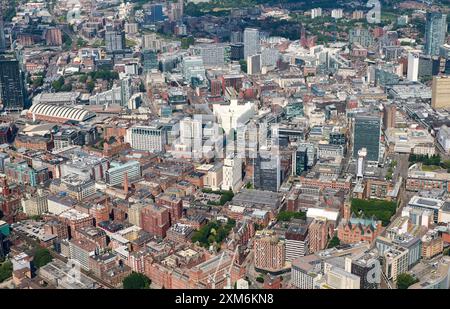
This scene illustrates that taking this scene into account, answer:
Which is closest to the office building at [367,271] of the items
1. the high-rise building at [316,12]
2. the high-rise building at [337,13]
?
the high-rise building at [337,13]

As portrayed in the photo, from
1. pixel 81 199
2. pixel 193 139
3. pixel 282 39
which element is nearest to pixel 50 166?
pixel 81 199

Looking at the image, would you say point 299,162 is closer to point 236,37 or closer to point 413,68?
point 413,68

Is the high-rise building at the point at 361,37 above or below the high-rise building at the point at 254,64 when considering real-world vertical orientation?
above

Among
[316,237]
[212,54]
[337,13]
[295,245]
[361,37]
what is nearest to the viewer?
[295,245]

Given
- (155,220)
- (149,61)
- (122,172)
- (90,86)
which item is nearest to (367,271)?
(155,220)

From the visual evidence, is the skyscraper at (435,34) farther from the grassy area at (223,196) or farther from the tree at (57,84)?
the grassy area at (223,196)

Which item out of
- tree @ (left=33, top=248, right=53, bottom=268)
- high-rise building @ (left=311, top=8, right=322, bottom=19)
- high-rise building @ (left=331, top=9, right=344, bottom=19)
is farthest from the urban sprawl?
high-rise building @ (left=311, top=8, right=322, bottom=19)
